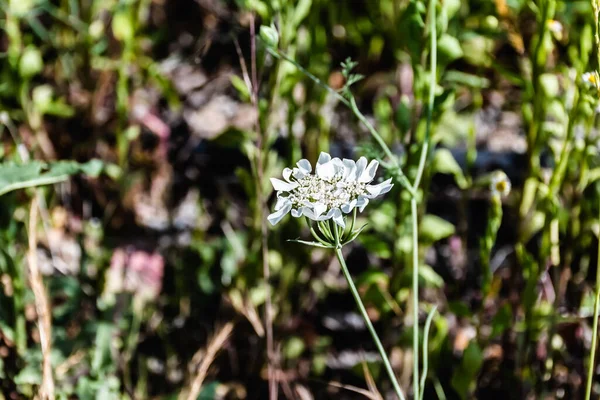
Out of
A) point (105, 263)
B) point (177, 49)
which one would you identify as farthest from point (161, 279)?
point (177, 49)

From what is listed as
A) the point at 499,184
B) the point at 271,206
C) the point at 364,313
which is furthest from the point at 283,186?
the point at 271,206

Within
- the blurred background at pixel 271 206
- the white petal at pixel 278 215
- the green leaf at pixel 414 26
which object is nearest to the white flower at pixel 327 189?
the white petal at pixel 278 215

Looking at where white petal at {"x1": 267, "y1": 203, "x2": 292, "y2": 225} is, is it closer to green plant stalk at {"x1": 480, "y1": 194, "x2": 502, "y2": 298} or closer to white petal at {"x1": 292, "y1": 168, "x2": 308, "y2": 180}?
white petal at {"x1": 292, "y1": 168, "x2": 308, "y2": 180}

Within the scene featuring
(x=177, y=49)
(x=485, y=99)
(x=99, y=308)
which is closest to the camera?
(x=99, y=308)

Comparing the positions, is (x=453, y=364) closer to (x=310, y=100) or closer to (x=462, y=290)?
(x=462, y=290)

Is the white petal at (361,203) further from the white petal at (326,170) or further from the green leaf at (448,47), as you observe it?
the green leaf at (448,47)

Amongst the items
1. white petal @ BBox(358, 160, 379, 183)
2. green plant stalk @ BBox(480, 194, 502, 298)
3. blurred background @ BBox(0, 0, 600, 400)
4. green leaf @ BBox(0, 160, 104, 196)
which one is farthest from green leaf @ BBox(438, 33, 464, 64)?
green leaf @ BBox(0, 160, 104, 196)
